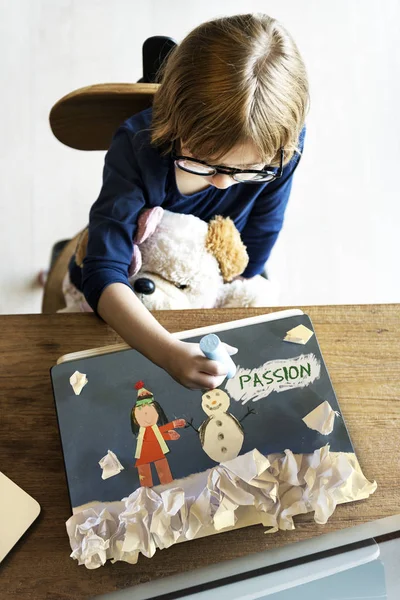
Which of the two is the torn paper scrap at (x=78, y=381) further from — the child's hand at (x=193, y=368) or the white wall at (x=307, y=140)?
the white wall at (x=307, y=140)

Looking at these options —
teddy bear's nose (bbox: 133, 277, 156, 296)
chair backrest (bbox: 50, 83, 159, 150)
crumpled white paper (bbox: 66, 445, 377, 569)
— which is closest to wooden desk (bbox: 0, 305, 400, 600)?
crumpled white paper (bbox: 66, 445, 377, 569)

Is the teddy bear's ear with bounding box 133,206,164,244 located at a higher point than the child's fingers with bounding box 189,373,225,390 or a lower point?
higher

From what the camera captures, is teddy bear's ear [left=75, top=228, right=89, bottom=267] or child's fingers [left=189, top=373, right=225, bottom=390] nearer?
child's fingers [left=189, top=373, right=225, bottom=390]

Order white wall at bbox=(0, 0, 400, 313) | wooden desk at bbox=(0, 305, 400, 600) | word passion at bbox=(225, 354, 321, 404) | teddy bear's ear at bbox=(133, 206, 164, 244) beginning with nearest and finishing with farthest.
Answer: wooden desk at bbox=(0, 305, 400, 600) < word passion at bbox=(225, 354, 321, 404) < teddy bear's ear at bbox=(133, 206, 164, 244) < white wall at bbox=(0, 0, 400, 313)

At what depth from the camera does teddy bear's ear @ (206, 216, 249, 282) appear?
3.07ft

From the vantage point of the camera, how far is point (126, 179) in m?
0.84

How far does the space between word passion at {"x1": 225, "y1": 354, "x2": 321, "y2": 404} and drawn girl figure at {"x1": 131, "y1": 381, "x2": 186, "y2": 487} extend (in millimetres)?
80

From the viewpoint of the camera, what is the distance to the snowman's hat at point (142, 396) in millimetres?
719

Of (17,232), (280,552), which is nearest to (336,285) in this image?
(17,232)

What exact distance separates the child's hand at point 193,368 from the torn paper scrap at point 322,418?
0.11 meters

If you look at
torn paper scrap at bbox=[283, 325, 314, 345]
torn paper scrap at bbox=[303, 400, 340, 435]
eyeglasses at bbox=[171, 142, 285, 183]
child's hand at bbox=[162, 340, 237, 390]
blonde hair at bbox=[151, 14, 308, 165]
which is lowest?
torn paper scrap at bbox=[303, 400, 340, 435]

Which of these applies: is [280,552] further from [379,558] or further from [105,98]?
[105,98]

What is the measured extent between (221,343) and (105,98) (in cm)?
38

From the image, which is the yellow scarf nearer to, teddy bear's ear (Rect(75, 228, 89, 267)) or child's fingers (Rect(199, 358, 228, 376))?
child's fingers (Rect(199, 358, 228, 376))
